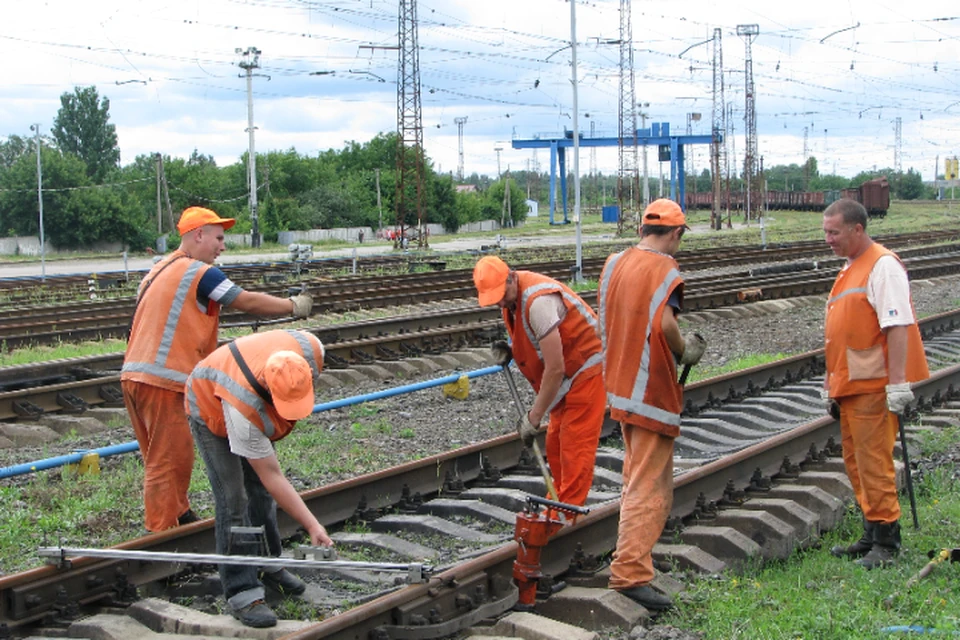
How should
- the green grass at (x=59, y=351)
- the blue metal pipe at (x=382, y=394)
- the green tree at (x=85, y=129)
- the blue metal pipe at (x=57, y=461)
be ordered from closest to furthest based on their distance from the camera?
1. the blue metal pipe at (x=57, y=461)
2. the blue metal pipe at (x=382, y=394)
3. the green grass at (x=59, y=351)
4. the green tree at (x=85, y=129)

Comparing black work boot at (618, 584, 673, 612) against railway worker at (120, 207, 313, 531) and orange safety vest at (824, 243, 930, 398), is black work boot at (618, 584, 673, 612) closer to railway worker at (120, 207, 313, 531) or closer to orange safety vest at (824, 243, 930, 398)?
orange safety vest at (824, 243, 930, 398)

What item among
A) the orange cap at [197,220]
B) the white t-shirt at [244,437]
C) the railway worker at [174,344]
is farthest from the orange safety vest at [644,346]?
the orange cap at [197,220]

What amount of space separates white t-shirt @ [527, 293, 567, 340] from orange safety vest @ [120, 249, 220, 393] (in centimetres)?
185

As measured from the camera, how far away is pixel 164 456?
6.04 m

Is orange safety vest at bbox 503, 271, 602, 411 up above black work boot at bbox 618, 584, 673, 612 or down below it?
above

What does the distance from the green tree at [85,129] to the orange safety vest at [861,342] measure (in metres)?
91.8

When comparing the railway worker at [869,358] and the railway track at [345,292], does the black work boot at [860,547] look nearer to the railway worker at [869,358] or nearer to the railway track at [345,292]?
the railway worker at [869,358]

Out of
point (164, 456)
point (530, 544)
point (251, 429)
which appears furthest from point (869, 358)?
point (164, 456)

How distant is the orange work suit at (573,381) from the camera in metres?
5.90

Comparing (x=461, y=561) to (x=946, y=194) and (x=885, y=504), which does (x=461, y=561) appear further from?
(x=946, y=194)

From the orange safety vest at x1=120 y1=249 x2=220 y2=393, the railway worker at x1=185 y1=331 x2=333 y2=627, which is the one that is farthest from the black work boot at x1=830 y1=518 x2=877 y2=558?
the orange safety vest at x1=120 y1=249 x2=220 y2=393

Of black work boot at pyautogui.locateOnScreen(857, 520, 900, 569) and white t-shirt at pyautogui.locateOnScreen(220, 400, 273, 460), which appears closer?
white t-shirt at pyautogui.locateOnScreen(220, 400, 273, 460)

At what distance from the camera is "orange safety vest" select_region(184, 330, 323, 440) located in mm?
4715

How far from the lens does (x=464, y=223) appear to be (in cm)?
7731
